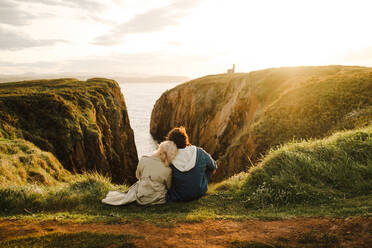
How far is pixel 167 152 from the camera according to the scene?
6.16 metres

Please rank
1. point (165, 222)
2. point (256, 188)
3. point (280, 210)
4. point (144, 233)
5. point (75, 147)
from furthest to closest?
1. point (75, 147)
2. point (256, 188)
3. point (280, 210)
4. point (165, 222)
5. point (144, 233)

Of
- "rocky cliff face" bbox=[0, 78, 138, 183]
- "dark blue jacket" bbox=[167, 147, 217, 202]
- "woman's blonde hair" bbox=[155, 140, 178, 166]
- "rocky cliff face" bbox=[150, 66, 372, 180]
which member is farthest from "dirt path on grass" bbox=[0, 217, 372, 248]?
"rocky cliff face" bbox=[0, 78, 138, 183]

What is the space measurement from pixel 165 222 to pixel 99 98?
23.0 metres

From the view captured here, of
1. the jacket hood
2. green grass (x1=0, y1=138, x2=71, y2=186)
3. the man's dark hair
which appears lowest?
green grass (x1=0, y1=138, x2=71, y2=186)

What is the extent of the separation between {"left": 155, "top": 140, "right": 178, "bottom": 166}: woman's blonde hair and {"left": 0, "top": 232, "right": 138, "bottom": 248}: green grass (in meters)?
2.25

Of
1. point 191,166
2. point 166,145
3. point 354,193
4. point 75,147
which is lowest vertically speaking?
point 75,147

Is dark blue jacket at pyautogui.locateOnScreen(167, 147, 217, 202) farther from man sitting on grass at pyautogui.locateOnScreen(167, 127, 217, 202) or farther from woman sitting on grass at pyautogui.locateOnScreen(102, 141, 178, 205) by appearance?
woman sitting on grass at pyautogui.locateOnScreen(102, 141, 178, 205)

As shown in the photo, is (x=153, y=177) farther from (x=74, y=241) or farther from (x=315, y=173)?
(x=315, y=173)

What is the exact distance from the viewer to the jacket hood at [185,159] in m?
6.11

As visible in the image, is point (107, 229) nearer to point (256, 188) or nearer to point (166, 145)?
point (166, 145)

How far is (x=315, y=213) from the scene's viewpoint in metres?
5.04

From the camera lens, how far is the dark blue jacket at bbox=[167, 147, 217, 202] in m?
6.21

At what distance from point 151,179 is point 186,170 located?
2.87 ft

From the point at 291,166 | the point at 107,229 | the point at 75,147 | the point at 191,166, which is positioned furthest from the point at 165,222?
the point at 75,147
